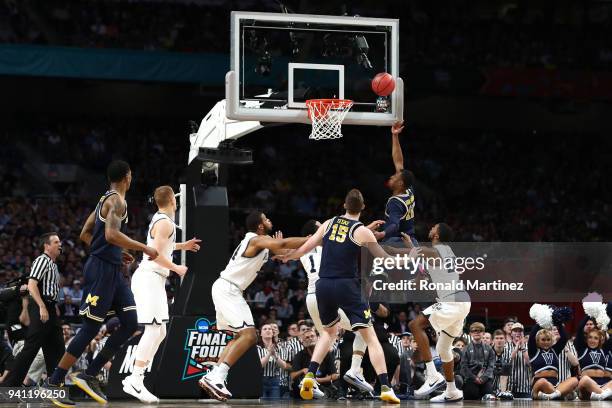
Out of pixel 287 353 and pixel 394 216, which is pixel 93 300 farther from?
pixel 287 353

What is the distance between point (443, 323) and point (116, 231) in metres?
4.26

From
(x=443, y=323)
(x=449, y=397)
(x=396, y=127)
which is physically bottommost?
(x=449, y=397)

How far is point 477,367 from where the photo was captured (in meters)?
15.3

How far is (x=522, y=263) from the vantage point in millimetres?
15219

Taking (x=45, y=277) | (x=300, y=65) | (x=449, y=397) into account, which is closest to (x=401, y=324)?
(x=449, y=397)

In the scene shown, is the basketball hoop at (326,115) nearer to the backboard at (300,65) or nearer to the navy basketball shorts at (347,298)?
the backboard at (300,65)

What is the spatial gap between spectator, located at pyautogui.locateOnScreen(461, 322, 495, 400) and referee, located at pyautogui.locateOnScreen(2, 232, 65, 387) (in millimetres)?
6126

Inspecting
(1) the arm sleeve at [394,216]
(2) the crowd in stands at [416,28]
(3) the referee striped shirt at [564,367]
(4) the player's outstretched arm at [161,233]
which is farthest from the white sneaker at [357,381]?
(2) the crowd in stands at [416,28]

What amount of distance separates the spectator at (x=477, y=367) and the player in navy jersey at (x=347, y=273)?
153 inches

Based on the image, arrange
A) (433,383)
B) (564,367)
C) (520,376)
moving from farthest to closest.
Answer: (520,376) → (564,367) → (433,383)

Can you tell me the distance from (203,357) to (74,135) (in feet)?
57.6

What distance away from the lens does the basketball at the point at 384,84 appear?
Answer: 12.6 m

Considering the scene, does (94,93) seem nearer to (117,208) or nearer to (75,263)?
(75,263)

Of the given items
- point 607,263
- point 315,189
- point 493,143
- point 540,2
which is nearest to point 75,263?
point 315,189
